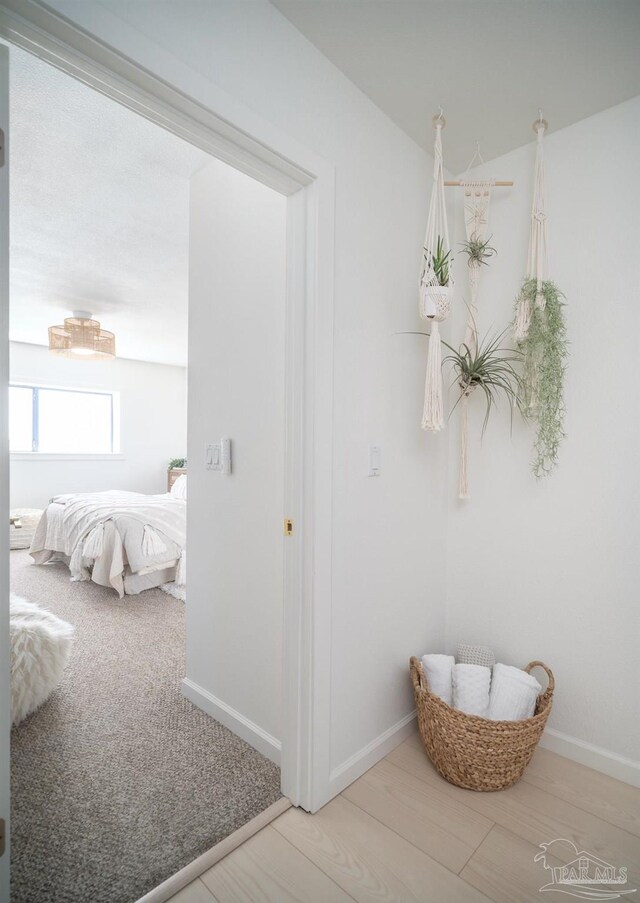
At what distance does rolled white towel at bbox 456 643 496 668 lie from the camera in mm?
1971

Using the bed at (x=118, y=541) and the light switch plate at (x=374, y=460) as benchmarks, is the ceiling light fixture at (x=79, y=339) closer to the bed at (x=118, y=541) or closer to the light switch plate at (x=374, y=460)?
the bed at (x=118, y=541)

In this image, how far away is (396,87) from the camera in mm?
1684

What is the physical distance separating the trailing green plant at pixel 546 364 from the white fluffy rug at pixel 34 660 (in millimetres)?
2317

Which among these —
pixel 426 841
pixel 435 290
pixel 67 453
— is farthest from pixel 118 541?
pixel 67 453

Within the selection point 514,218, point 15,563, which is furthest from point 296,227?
point 15,563

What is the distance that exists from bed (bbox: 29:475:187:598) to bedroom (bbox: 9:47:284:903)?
18mm

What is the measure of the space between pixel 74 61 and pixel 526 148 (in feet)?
5.72

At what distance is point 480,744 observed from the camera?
1615mm

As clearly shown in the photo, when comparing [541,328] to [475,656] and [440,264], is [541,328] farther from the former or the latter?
[475,656]

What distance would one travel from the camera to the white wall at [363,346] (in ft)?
4.33

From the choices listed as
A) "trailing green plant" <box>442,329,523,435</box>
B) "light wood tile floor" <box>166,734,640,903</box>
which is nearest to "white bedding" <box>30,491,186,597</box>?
"light wood tile floor" <box>166,734,640,903</box>

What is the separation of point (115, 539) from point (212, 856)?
2.78 meters

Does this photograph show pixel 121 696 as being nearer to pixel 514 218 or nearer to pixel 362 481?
pixel 362 481

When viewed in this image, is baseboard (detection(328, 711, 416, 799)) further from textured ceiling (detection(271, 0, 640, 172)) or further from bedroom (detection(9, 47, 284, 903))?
textured ceiling (detection(271, 0, 640, 172))
